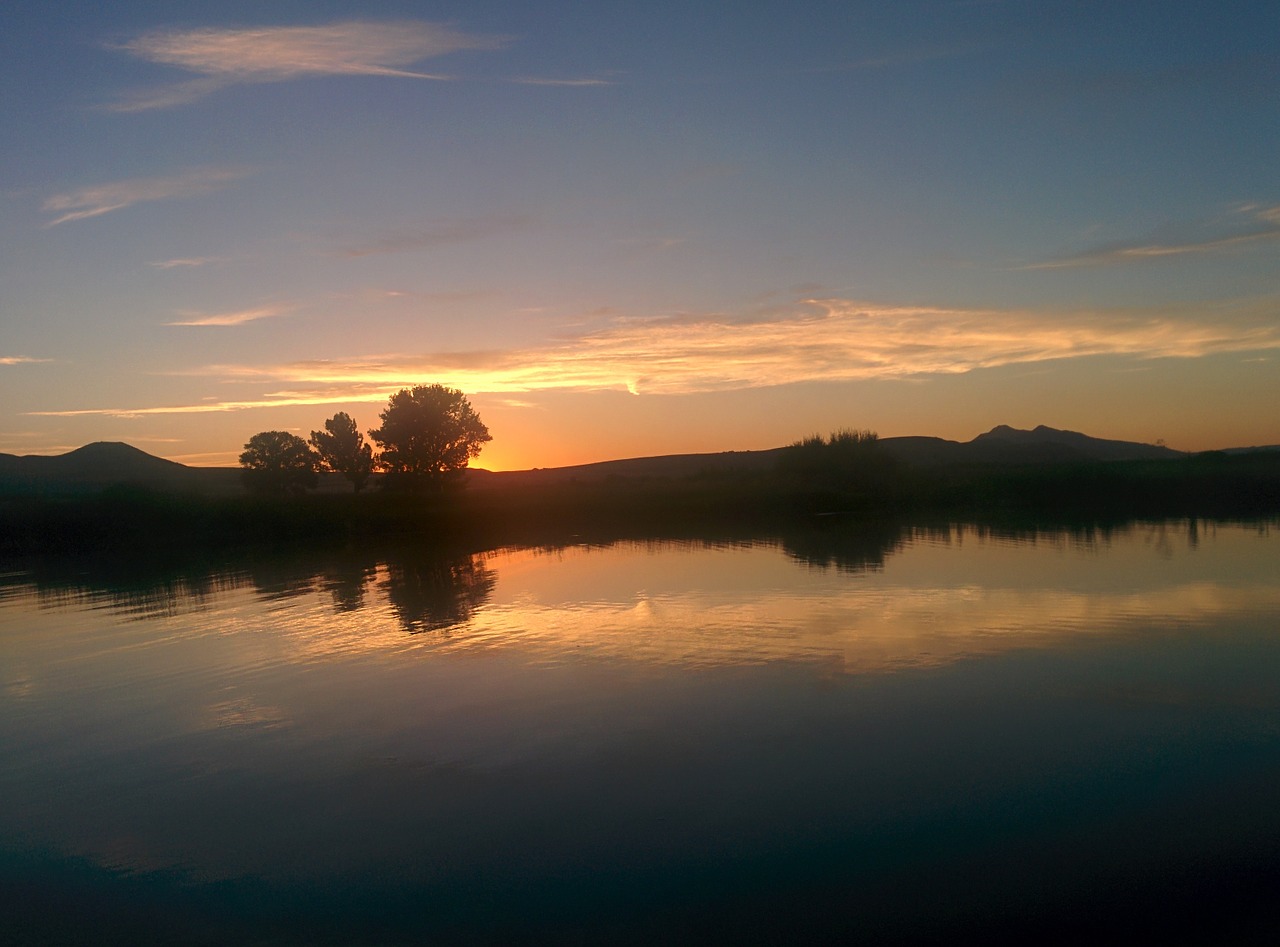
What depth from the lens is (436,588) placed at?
19.9 metres

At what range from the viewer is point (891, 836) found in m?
5.64

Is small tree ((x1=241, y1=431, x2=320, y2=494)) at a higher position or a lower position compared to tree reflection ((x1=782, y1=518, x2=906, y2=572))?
higher

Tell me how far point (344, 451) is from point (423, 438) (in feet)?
44.9

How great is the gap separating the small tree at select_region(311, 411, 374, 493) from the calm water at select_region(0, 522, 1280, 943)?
6347 centimetres

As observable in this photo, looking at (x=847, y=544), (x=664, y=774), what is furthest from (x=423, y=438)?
(x=664, y=774)

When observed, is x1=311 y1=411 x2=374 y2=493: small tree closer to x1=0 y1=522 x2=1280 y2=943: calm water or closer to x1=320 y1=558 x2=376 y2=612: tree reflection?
x1=320 y1=558 x2=376 y2=612: tree reflection

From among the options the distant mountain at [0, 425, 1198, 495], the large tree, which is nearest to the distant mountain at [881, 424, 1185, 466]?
the distant mountain at [0, 425, 1198, 495]

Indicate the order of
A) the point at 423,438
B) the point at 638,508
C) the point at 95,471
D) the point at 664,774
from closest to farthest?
the point at 664,774
the point at 638,508
the point at 423,438
the point at 95,471

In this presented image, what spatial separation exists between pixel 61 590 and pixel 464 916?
22.7 meters

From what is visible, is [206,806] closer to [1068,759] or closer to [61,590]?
[1068,759]

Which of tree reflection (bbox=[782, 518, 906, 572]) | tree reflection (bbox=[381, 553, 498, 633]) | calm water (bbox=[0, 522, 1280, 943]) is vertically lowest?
calm water (bbox=[0, 522, 1280, 943])

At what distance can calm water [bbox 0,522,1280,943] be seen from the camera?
5.00 metres

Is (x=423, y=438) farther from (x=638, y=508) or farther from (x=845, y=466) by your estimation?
(x=845, y=466)

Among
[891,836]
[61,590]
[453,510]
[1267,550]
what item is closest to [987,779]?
[891,836]
